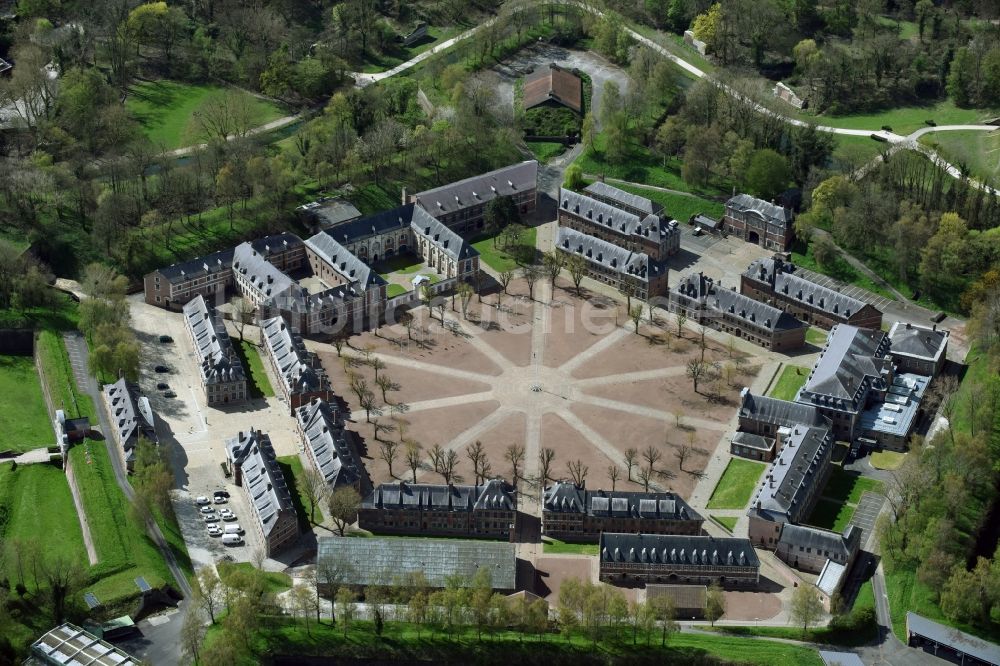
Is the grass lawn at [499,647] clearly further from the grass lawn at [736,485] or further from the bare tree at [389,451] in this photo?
the bare tree at [389,451]

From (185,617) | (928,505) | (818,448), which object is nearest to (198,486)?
(185,617)

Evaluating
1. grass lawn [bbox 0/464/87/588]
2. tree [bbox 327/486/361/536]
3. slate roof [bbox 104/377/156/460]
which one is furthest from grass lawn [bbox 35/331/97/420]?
tree [bbox 327/486/361/536]

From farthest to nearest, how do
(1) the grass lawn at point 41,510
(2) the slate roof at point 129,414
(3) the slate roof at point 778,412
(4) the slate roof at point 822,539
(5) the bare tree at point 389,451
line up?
(3) the slate roof at point 778,412, (5) the bare tree at point 389,451, (2) the slate roof at point 129,414, (1) the grass lawn at point 41,510, (4) the slate roof at point 822,539

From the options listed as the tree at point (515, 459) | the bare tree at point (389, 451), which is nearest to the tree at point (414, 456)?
the bare tree at point (389, 451)

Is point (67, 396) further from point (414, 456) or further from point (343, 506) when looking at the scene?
point (414, 456)

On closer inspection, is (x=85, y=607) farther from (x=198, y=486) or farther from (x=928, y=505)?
(x=928, y=505)
